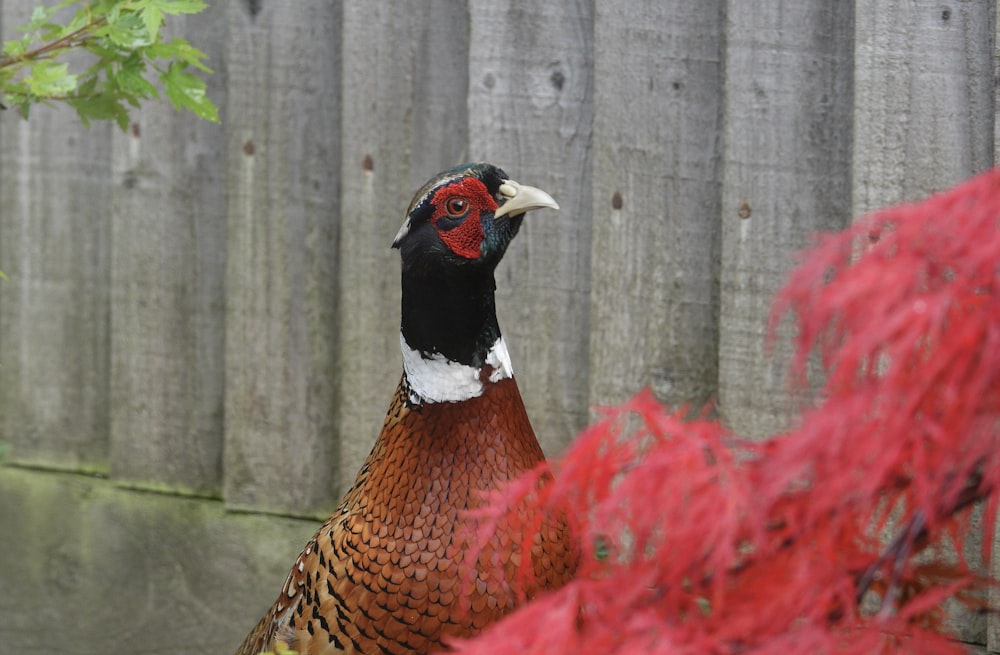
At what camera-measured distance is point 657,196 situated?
280cm

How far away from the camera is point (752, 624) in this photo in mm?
1125

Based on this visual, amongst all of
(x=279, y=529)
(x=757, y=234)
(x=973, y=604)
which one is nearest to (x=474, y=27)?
(x=757, y=234)

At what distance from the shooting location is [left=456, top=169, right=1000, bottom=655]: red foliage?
1.04 meters

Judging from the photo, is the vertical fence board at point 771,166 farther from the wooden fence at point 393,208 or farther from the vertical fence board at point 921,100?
the vertical fence board at point 921,100

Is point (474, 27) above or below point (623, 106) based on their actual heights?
above

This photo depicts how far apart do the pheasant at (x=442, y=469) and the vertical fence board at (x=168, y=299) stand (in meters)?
1.28

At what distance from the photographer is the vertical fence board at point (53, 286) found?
3.67 m

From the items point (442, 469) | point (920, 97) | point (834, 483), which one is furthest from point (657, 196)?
point (834, 483)

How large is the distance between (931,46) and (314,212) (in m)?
1.59

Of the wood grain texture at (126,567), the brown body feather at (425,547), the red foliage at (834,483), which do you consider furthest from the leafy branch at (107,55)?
the red foliage at (834,483)

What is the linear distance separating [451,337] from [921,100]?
1.02 m

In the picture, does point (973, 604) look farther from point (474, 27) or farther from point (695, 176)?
point (474, 27)

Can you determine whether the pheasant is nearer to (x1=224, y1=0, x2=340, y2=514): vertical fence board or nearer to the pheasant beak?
the pheasant beak

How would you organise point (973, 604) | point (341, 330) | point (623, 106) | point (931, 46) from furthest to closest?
1. point (341, 330)
2. point (623, 106)
3. point (931, 46)
4. point (973, 604)
